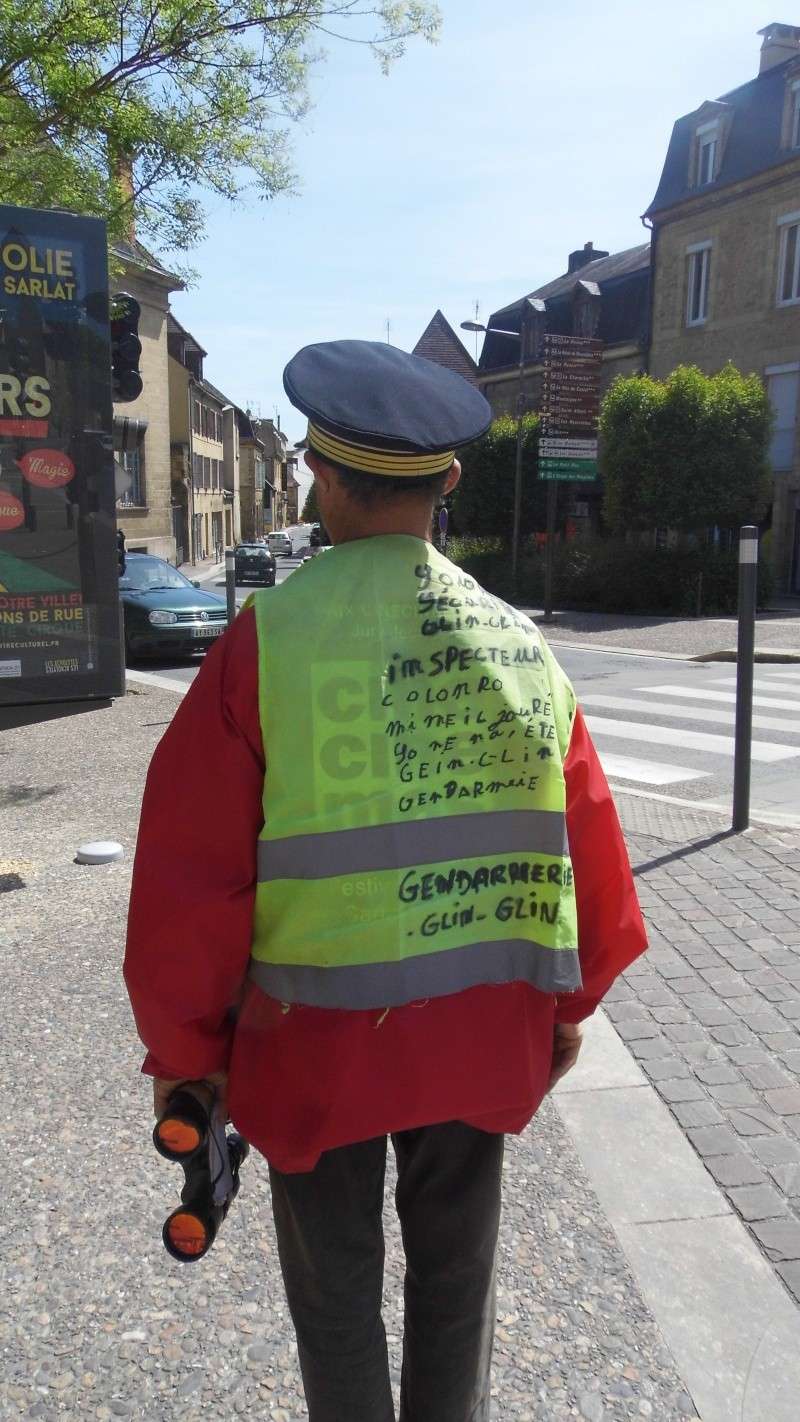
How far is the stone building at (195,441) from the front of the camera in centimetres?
4312

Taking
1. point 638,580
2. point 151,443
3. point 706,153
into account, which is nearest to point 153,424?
point 151,443

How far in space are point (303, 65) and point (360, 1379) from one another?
8.57 m

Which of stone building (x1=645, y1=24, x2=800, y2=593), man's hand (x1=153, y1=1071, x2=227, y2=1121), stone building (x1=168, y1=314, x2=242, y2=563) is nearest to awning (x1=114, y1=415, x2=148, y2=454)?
man's hand (x1=153, y1=1071, x2=227, y2=1121)

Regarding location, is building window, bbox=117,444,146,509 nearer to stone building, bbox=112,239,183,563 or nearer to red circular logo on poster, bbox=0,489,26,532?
stone building, bbox=112,239,183,563

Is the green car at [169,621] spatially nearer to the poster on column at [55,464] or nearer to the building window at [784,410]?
the poster on column at [55,464]

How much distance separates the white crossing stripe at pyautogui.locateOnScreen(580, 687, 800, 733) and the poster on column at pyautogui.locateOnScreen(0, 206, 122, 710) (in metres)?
5.81

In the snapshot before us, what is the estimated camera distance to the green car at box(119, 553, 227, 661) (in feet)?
47.5

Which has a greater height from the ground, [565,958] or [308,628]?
[308,628]

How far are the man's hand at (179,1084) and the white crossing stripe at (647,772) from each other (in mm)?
5857

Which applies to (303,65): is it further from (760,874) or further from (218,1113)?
(218,1113)

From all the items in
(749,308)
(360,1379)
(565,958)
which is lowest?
(360,1379)

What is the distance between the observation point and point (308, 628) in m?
1.50

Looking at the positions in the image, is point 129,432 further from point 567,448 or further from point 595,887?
point 567,448

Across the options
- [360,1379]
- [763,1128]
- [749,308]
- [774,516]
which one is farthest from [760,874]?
[749,308]
